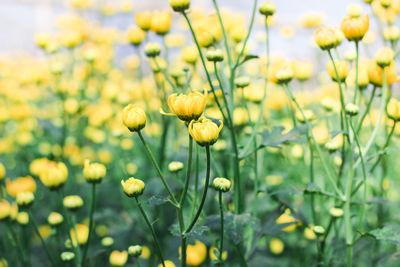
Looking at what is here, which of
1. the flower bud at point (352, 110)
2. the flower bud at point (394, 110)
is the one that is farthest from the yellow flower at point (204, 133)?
the flower bud at point (394, 110)

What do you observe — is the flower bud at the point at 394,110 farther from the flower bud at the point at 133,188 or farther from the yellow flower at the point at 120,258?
the yellow flower at the point at 120,258

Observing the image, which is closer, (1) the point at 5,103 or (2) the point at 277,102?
(2) the point at 277,102

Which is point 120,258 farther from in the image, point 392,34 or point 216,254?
point 392,34

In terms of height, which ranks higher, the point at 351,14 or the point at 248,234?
the point at 351,14

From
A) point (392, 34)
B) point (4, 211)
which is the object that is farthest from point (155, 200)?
point (392, 34)

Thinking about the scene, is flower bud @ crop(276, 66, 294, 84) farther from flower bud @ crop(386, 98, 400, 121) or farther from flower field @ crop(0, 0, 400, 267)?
flower bud @ crop(386, 98, 400, 121)

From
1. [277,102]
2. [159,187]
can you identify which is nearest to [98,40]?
[277,102]

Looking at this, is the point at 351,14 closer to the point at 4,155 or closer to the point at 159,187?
the point at 159,187
